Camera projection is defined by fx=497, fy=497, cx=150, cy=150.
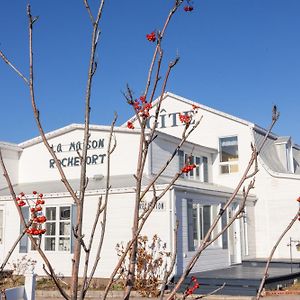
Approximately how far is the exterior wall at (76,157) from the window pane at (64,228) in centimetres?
274

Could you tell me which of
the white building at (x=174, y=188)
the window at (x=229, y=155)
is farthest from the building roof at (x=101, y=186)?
the window at (x=229, y=155)

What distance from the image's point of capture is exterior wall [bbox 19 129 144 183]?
68.3ft

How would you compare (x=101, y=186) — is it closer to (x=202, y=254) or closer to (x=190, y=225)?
(x=190, y=225)

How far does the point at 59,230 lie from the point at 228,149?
1032 centimetres

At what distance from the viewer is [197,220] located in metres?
18.8

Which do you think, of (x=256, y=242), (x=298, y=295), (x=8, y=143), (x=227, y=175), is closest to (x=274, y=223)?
(x=256, y=242)

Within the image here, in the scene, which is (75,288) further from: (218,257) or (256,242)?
(256,242)

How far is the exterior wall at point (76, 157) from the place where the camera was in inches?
820

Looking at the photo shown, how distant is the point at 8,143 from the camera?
2384 cm

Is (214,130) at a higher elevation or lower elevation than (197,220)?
higher

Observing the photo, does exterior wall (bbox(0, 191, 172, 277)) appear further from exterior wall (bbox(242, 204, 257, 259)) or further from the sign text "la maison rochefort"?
exterior wall (bbox(242, 204, 257, 259))

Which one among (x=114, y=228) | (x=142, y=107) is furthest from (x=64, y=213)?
(x=142, y=107)

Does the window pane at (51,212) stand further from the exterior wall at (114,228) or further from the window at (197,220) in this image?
the window at (197,220)

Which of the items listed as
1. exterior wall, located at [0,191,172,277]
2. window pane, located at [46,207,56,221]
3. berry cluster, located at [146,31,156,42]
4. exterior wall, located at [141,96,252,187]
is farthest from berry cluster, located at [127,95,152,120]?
exterior wall, located at [141,96,252,187]
